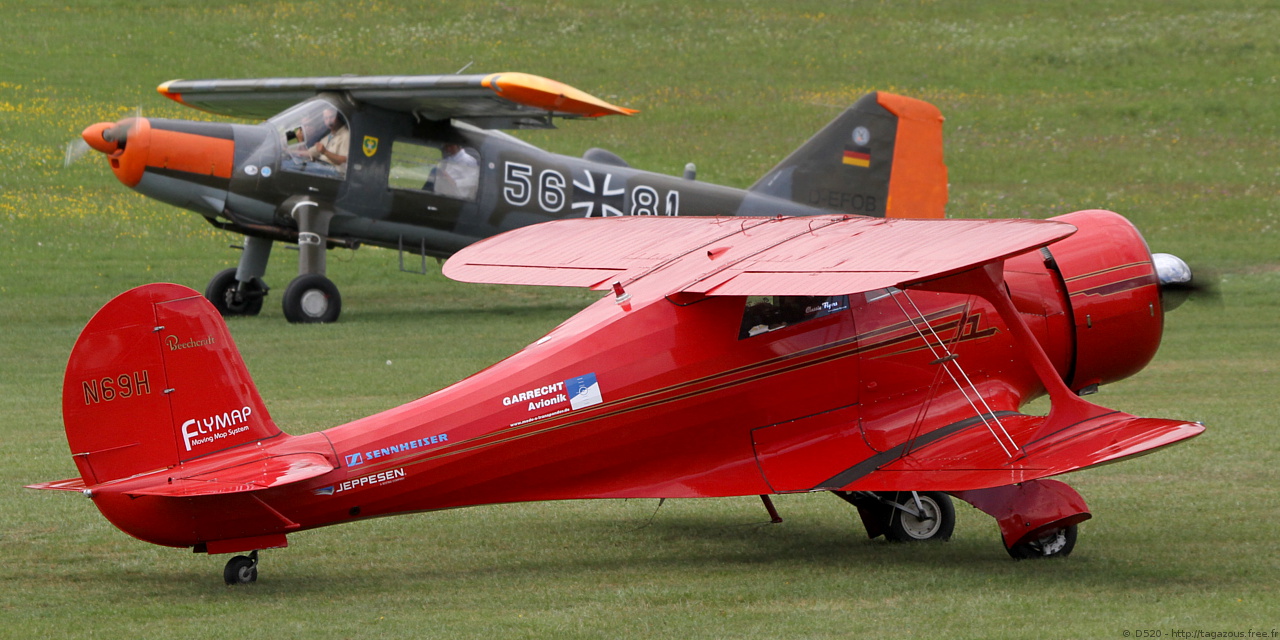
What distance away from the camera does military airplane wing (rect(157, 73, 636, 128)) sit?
60.1 feet

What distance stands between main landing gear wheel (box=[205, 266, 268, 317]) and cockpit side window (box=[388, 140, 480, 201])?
9.87 ft

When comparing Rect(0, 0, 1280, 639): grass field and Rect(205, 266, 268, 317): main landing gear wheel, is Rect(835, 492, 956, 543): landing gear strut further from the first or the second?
Rect(205, 266, 268, 317): main landing gear wheel

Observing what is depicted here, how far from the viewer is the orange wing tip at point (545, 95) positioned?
1812 centimetres

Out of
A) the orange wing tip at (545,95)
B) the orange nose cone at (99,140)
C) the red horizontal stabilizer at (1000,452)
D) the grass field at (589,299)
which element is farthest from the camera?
the orange nose cone at (99,140)

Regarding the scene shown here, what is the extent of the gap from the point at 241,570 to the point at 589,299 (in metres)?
16.9

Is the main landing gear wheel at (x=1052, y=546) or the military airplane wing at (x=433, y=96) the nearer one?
the main landing gear wheel at (x=1052, y=546)

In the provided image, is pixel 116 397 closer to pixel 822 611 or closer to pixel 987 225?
pixel 822 611

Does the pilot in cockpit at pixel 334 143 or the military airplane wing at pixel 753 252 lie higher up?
the military airplane wing at pixel 753 252

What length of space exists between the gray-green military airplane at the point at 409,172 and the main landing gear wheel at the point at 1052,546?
11.6 m

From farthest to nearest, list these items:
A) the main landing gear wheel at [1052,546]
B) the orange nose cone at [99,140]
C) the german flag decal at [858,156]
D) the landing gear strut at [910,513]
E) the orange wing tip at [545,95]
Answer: the german flag decal at [858,156] → the orange nose cone at [99,140] → the orange wing tip at [545,95] → the landing gear strut at [910,513] → the main landing gear wheel at [1052,546]

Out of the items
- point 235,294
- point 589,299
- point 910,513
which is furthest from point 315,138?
point 910,513

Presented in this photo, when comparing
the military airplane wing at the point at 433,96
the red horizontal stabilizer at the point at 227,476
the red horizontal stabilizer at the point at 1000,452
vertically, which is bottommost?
the red horizontal stabilizer at the point at 227,476

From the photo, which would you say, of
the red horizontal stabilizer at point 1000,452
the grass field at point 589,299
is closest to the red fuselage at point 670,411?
the red horizontal stabilizer at point 1000,452

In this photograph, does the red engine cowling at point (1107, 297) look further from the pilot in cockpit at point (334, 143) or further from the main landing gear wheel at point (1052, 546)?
the pilot in cockpit at point (334, 143)
